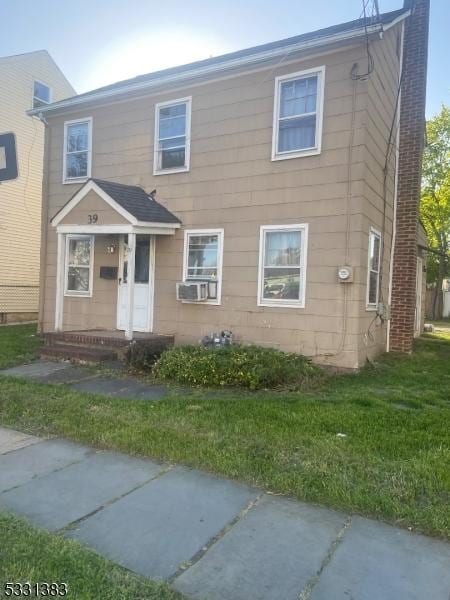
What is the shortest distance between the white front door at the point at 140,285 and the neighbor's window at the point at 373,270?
4.46 meters

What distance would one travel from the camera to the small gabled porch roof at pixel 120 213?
29.4 feet

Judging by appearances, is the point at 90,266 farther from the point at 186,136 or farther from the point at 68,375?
the point at 68,375

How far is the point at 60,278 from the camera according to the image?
34.1 feet

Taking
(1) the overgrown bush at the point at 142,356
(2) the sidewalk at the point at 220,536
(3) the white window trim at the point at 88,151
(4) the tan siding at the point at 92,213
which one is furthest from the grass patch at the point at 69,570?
(3) the white window trim at the point at 88,151

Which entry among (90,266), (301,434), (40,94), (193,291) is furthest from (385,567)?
(40,94)

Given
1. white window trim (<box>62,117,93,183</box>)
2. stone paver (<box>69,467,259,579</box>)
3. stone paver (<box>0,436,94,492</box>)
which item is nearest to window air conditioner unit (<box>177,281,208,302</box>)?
white window trim (<box>62,117,93,183</box>)

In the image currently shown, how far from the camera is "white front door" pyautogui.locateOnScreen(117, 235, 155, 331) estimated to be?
10.1 m

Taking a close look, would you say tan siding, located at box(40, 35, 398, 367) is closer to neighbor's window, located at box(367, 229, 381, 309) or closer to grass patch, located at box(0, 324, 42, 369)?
neighbor's window, located at box(367, 229, 381, 309)

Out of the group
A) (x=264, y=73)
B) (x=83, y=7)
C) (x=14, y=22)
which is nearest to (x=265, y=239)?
(x=264, y=73)

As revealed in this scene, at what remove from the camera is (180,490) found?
3486 millimetres

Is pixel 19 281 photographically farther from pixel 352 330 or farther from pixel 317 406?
pixel 317 406

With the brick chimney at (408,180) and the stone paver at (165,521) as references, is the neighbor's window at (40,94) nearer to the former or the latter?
the brick chimney at (408,180)

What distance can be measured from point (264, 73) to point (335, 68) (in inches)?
54.8

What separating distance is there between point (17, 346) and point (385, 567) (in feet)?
30.5
